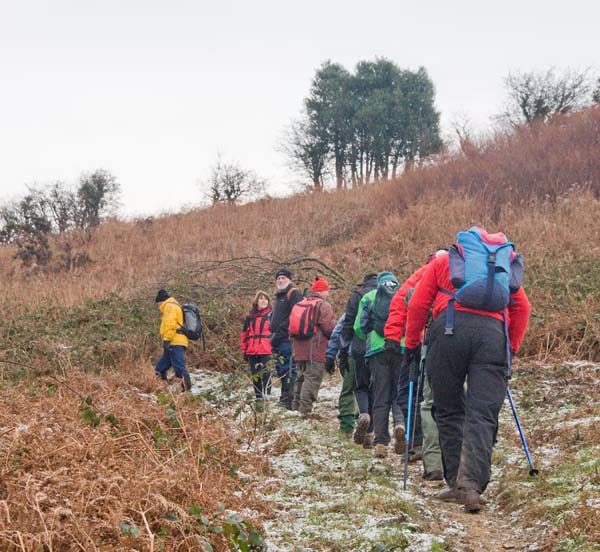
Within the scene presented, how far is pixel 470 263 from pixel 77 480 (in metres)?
3.07

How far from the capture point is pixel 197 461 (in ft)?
18.4

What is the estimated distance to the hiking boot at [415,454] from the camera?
25.1ft

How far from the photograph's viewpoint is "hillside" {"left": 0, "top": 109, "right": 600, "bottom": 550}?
4.39 metres

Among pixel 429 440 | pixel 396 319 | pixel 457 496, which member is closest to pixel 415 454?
pixel 429 440

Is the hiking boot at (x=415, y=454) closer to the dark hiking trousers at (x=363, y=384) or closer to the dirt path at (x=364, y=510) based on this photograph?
the dirt path at (x=364, y=510)

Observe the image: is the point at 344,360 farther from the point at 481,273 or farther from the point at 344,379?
the point at 481,273

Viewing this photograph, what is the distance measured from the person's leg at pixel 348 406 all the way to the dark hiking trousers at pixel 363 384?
0.28 metres

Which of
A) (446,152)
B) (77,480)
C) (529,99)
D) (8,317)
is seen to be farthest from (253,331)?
(529,99)

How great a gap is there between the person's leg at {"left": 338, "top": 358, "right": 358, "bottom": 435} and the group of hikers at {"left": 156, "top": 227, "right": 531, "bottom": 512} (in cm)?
1

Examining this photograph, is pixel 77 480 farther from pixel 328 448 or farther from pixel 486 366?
pixel 328 448

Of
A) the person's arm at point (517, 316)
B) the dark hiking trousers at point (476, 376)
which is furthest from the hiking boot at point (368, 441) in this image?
the person's arm at point (517, 316)

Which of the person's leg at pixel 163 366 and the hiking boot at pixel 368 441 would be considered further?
the person's leg at pixel 163 366

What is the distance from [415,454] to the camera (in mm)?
7703

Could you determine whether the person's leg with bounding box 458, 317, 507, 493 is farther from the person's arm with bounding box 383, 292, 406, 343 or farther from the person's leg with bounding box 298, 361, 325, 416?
the person's leg with bounding box 298, 361, 325, 416
